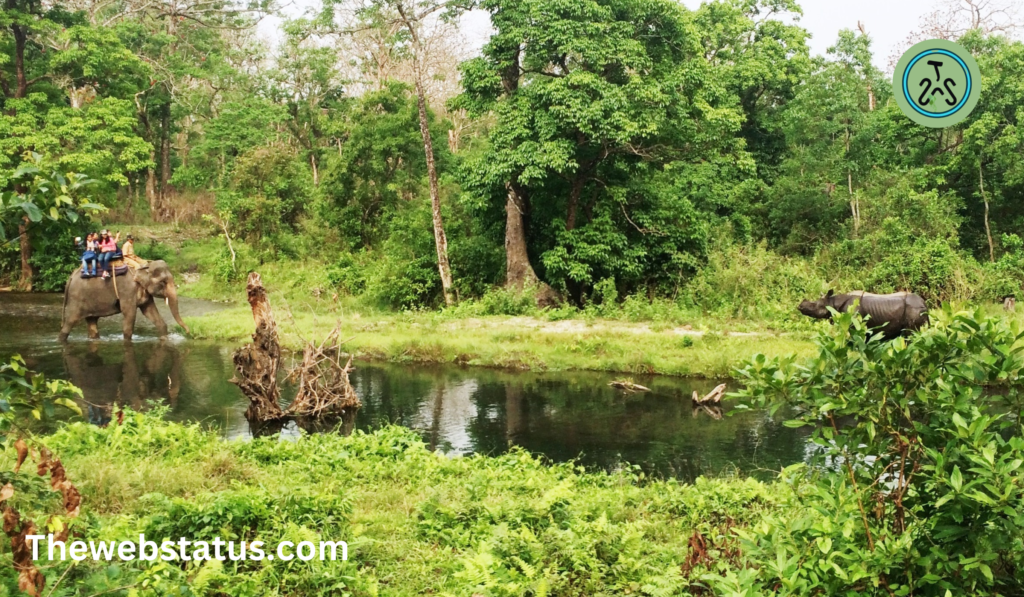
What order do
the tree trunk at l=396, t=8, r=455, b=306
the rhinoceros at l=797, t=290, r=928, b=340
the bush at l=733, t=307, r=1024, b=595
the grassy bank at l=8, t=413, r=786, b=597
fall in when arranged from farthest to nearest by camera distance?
the tree trunk at l=396, t=8, r=455, b=306 → the rhinoceros at l=797, t=290, r=928, b=340 → the grassy bank at l=8, t=413, r=786, b=597 → the bush at l=733, t=307, r=1024, b=595

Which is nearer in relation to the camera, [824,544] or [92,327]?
[824,544]

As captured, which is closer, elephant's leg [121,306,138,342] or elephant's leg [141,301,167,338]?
elephant's leg [121,306,138,342]

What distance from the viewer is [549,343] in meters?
16.8

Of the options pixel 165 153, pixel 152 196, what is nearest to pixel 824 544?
pixel 152 196

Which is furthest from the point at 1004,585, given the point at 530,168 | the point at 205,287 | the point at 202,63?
the point at 202,63

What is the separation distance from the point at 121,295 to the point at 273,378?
856 centimetres

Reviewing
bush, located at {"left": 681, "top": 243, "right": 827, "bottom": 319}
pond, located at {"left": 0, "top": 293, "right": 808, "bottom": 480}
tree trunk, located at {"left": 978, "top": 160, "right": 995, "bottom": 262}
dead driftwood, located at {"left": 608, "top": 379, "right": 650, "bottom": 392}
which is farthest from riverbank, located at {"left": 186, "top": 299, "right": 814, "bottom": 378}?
tree trunk, located at {"left": 978, "top": 160, "right": 995, "bottom": 262}

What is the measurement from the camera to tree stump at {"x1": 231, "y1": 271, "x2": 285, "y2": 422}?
11.7m

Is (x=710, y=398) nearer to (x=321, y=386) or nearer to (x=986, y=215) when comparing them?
(x=321, y=386)

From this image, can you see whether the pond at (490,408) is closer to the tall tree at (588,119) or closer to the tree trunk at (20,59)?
the tall tree at (588,119)

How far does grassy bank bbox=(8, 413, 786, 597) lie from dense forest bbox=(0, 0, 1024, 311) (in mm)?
9092

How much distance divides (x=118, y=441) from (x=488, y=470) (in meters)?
3.58

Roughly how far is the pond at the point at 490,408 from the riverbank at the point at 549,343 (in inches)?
20.5

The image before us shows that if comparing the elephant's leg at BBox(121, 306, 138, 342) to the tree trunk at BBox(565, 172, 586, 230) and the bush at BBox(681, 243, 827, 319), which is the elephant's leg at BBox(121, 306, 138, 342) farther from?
the bush at BBox(681, 243, 827, 319)
